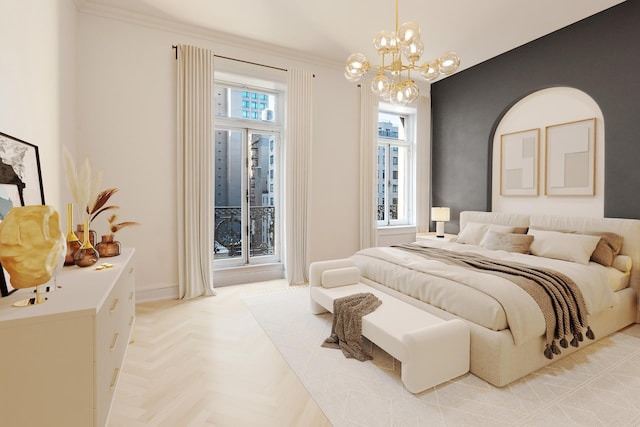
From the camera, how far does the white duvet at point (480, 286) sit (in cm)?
211

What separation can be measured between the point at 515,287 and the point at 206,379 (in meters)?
2.27

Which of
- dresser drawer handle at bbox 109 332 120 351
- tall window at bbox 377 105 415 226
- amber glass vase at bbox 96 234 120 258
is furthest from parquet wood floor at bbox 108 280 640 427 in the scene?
tall window at bbox 377 105 415 226

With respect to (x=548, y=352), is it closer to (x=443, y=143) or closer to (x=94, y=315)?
(x=94, y=315)

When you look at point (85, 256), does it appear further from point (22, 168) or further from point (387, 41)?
point (387, 41)

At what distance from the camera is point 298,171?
4496 millimetres

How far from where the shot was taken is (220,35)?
13.0ft

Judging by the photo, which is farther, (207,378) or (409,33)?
(409,33)

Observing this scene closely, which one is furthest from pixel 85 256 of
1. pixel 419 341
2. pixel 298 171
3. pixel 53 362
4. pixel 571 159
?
pixel 571 159

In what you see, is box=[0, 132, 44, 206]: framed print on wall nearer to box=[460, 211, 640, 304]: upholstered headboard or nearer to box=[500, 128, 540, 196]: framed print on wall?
box=[460, 211, 640, 304]: upholstered headboard

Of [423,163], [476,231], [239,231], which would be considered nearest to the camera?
[476,231]

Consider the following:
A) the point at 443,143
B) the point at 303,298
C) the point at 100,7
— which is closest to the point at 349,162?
the point at 443,143

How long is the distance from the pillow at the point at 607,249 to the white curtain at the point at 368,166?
2.76m

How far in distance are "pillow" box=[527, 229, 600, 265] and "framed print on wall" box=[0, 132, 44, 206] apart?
14.4ft

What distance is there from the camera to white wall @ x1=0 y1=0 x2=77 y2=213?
1.83 m
